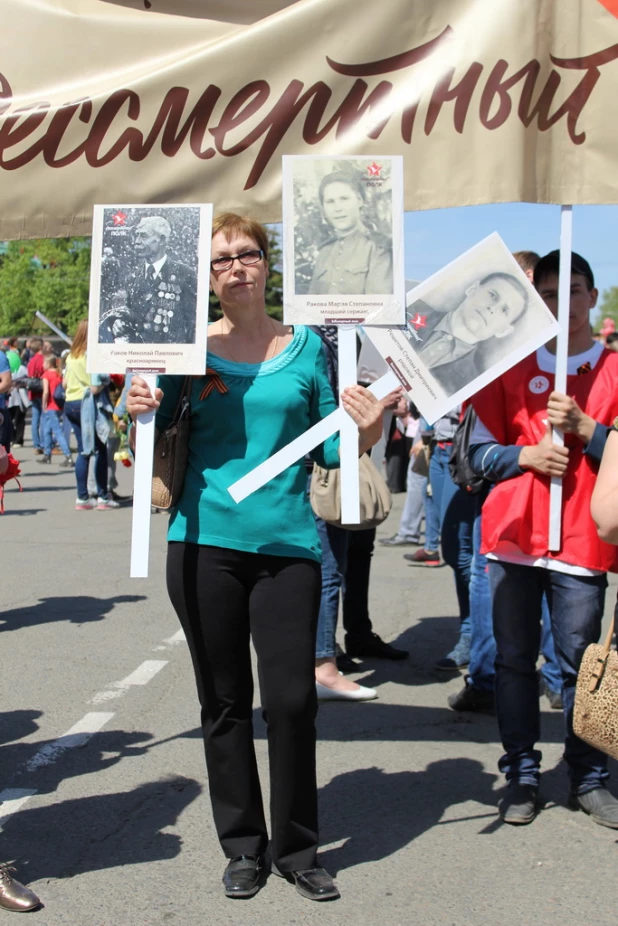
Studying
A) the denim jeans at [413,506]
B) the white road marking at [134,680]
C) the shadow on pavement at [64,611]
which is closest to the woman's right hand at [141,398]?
the white road marking at [134,680]

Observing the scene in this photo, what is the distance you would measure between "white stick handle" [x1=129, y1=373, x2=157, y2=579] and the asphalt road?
105cm

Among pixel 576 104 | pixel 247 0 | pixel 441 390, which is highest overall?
pixel 247 0

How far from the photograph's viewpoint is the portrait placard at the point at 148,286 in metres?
3.49

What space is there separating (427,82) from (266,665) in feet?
6.57

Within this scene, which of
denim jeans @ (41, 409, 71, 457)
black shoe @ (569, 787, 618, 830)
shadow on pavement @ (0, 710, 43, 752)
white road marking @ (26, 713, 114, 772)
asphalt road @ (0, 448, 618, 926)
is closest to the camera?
asphalt road @ (0, 448, 618, 926)

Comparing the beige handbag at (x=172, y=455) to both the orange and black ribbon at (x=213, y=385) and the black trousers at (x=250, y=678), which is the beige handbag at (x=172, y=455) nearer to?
the orange and black ribbon at (x=213, y=385)

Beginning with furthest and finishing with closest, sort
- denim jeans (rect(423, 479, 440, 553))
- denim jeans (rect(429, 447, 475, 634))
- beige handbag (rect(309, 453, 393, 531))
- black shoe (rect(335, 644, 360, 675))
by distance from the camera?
denim jeans (rect(423, 479, 440, 553)) < black shoe (rect(335, 644, 360, 675)) < denim jeans (rect(429, 447, 475, 634)) < beige handbag (rect(309, 453, 393, 531))

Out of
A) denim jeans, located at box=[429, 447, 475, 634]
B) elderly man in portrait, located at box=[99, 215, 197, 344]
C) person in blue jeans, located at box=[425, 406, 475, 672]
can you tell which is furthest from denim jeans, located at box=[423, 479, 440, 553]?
elderly man in portrait, located at box=[99, 215, 197, 344]

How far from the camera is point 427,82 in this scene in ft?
12.8

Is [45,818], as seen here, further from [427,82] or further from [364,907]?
[427,82]

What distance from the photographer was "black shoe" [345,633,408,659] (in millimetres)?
6578

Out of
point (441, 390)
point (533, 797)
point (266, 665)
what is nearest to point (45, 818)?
point (266, 665)

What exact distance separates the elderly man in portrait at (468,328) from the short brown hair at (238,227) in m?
0.52

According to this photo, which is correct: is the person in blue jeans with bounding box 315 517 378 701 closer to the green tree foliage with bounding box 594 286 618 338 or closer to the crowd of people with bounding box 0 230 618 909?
the crowd of people with bounding box 0 230 618 909
